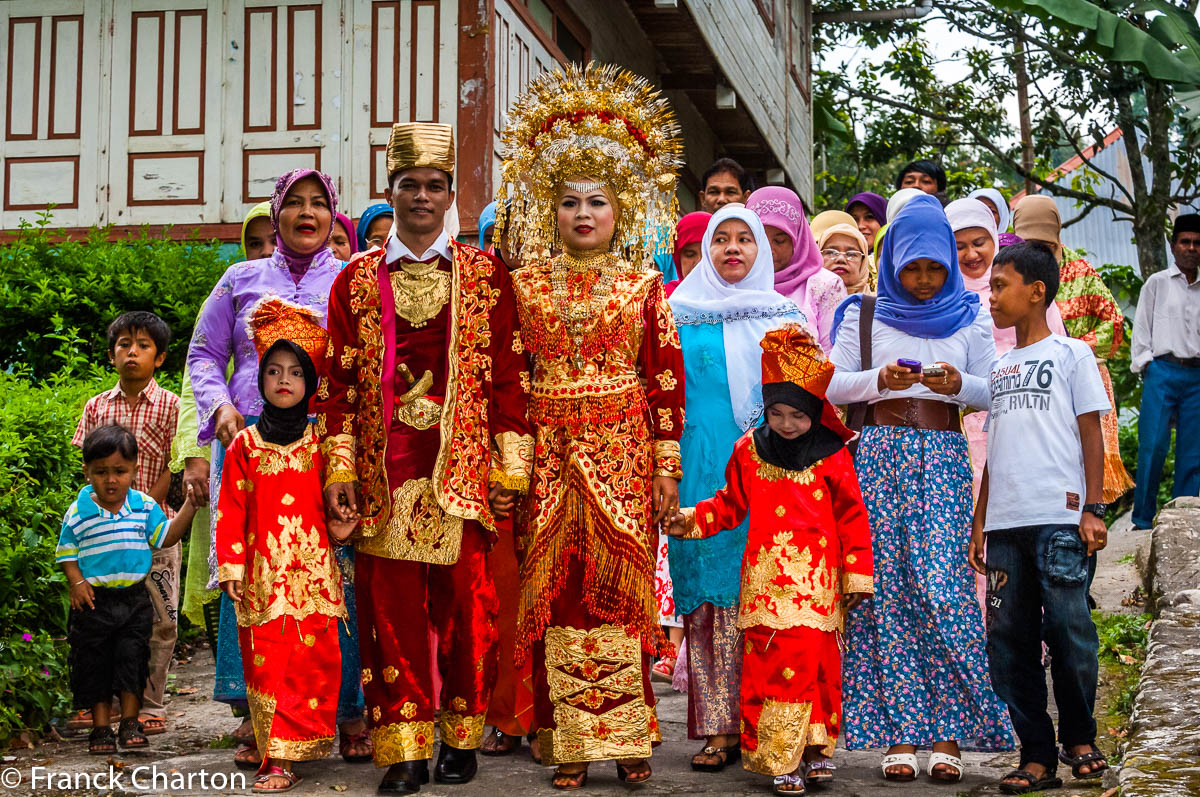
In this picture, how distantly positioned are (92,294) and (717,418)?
20.2 ft

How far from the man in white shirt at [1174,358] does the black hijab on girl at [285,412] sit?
6168 mm

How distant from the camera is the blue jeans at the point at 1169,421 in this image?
8.94 meters

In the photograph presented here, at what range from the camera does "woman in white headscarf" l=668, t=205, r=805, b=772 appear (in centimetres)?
480

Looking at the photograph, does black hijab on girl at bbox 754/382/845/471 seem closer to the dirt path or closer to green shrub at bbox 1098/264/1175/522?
the dirt path

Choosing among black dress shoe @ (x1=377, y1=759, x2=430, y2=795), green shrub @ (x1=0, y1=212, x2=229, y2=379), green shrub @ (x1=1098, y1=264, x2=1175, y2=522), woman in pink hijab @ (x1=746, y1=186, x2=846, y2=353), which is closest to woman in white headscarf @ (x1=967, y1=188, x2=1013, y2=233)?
woman in pink hijab @ (x1=746, y1=186, x2=846, y2=353)

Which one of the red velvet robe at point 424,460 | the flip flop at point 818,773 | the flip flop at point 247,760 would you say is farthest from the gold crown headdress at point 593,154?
the flip flop at point 247,760

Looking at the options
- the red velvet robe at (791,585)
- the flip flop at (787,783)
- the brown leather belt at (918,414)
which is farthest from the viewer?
the brown leather belt at (918,414)

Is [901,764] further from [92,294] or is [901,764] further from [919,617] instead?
[92,294]

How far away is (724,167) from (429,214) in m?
3.60

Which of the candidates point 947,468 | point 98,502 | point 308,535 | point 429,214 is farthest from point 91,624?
point 947,468

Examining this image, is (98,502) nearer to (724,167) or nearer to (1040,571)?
(1040,571)

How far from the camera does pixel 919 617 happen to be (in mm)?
4742

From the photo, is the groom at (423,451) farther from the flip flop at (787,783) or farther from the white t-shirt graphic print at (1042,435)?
the white t-shirt graphic print at (1042,435)

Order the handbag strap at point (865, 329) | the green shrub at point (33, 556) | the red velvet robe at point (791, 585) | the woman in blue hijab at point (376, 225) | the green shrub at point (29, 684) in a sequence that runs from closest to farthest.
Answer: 1. the red velvet robe at point (791, 585)
2. the handbag strap at point (865, 329)
3. the green shrub at point (29, 684)
4. the green shrub at point (33, 556)
5. the woman in blue hijab at point (376, 225)
